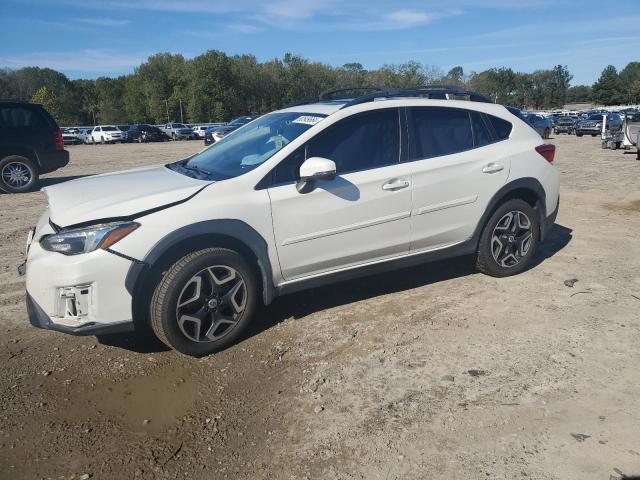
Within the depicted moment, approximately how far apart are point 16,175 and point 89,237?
9.50 m

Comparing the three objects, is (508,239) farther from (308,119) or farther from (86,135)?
(86,135)

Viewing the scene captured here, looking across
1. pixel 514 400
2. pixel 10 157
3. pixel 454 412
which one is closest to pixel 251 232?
pixel 454 412

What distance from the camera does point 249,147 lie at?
4.36m

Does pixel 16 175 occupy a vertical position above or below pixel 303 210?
above

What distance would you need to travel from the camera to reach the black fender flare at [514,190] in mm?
4766

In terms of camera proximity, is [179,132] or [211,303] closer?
[211,303]

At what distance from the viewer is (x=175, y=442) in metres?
2.81

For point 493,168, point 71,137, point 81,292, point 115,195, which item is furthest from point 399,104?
point 71,137

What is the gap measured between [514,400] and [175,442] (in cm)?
196

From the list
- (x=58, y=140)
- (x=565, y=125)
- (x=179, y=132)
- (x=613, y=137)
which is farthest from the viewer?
(x=179, y=132)

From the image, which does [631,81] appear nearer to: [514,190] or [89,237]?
[514,190]

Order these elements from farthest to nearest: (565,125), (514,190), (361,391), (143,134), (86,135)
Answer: (86,135) → (143,134) → (565,125) → (514,190) → (361,391)

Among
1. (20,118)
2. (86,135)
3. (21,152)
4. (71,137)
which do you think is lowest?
(21,152)

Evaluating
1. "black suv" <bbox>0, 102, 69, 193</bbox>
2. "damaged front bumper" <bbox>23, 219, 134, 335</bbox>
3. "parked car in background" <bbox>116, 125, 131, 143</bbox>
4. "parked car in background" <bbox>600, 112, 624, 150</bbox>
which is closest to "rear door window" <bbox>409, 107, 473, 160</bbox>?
"damaged front bumper" <bbox>23, 219, 134, 335</bbox>
